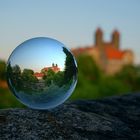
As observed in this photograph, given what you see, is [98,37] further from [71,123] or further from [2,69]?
[71,123]

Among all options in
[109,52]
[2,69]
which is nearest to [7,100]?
[2,69]

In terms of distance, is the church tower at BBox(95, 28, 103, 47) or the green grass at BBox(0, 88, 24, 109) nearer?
the green grass at BBox(0, 88, 24, 109)

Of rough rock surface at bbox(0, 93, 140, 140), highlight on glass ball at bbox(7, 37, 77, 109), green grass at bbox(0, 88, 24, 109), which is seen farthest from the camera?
green grass at bbox(0, 88, 24, 109)

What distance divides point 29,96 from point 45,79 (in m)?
0.27

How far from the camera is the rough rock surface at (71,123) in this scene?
3.81m

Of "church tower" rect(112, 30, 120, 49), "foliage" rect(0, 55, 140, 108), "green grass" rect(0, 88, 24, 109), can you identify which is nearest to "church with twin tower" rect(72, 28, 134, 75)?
"church tower" rect(112, 30, 120, 49)

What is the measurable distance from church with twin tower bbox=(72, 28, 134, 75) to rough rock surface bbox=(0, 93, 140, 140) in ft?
430

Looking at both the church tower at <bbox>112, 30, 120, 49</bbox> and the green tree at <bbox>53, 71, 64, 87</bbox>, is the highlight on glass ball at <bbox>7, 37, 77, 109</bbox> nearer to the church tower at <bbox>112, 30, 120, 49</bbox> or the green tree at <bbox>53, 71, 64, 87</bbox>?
the green tree at <bbox>53, 71, 64, 87</bbox>

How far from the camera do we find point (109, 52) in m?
157

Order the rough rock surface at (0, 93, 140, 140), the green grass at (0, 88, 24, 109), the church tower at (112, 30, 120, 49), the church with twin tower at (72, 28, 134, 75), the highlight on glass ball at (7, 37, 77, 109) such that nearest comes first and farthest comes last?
the rough rock surface at (0, 93, 140, 140), the highlight on glass ball at (7, 37, 77, 109), the green grass at (0, 88, 24, 109), the church with twin tower at (72, 28, 134, 75), the church tower at (112, 30, 120, 49)

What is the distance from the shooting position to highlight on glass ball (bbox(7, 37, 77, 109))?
452 cm

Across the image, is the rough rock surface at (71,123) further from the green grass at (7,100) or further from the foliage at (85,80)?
the green grass at (7,100)

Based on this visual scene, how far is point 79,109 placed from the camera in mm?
4602

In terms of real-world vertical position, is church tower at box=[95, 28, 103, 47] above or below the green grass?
above
